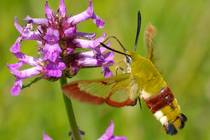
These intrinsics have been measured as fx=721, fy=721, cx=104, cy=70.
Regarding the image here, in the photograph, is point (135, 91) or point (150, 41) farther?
point (150, 41)

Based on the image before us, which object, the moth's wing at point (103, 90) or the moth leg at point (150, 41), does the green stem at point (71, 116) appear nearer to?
the moth's wing at point (103, 90)

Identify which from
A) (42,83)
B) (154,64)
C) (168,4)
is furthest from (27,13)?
(154,64)

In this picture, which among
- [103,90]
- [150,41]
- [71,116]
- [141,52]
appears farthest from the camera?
[141,52]

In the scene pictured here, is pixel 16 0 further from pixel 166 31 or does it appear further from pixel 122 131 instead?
pixel 122 131

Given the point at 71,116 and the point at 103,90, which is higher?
the point at 103,90

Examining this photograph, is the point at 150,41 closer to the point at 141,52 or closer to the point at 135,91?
the point at 135,91

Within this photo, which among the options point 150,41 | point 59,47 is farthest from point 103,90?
point 150,41
